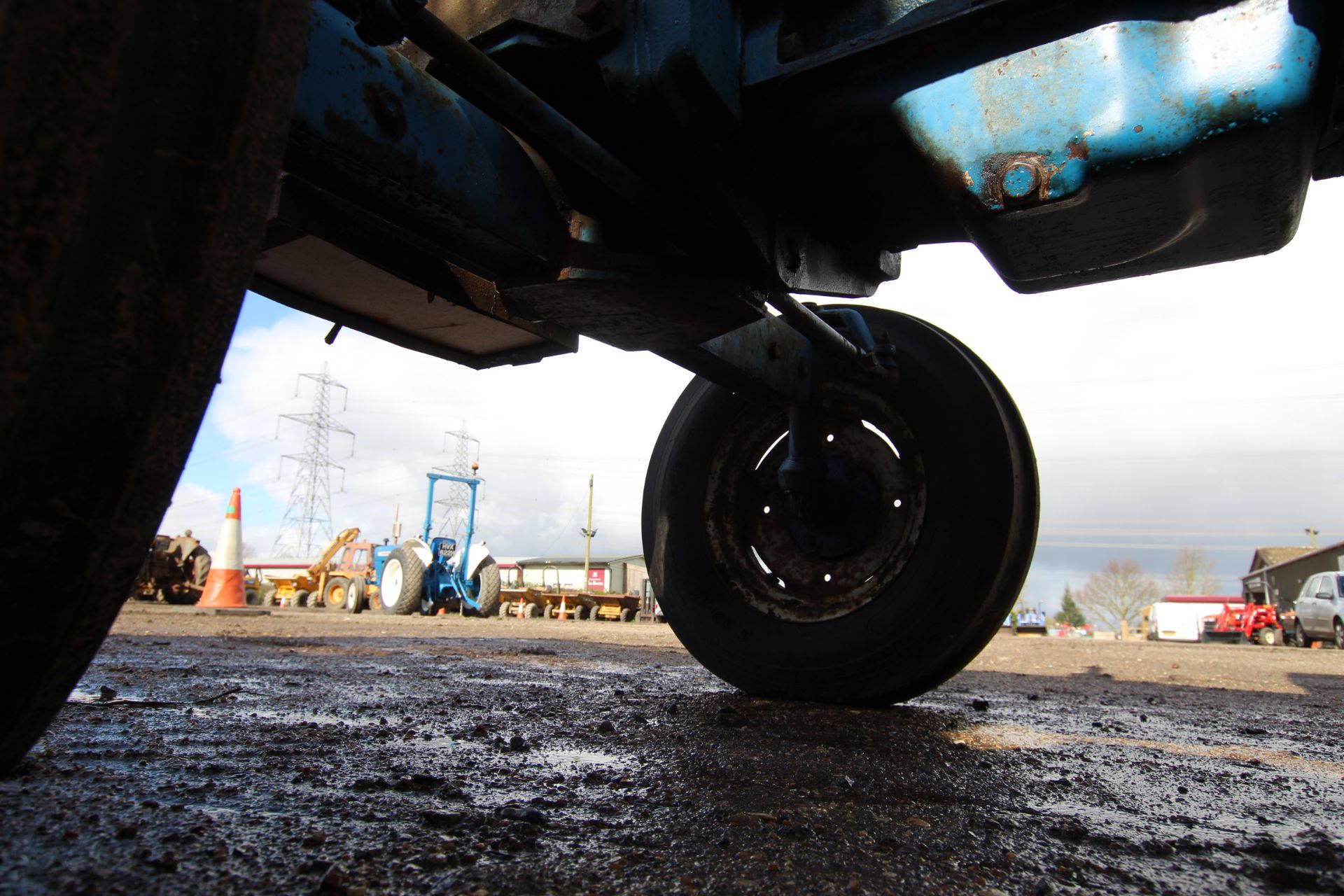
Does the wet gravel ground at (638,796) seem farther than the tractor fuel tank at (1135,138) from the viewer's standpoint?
No

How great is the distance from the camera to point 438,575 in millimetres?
13344

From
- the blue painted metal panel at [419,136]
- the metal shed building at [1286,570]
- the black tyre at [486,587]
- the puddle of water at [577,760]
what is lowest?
the puddle of water at [577,760]

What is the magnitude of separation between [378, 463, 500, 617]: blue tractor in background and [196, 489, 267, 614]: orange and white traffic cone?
2059 mm

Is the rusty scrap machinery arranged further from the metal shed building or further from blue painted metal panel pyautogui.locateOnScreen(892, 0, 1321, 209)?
the metal shed building

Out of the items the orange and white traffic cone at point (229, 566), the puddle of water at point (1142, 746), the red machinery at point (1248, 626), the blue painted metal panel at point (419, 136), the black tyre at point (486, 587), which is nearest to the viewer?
the blue painted metal panel at point (419, 136)

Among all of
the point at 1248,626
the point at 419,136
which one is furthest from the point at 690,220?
the point at 1248,626

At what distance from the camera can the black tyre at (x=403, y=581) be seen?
12242 millimetres

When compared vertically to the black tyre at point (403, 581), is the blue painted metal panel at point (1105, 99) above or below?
above

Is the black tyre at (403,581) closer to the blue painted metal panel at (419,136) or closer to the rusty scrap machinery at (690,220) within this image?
the rusty scrap machinery at (690,220)

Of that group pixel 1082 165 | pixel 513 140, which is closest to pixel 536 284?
pixel 513 140

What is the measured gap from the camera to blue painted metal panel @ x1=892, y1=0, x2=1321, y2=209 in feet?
3.34

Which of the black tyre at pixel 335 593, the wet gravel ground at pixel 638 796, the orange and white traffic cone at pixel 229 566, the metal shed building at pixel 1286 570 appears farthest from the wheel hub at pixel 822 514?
the metal shed building at pixel 1286 570

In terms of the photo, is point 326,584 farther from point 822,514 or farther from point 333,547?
point 822,514

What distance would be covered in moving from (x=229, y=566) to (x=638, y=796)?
11763 mm
